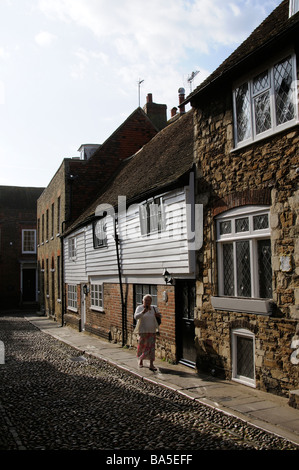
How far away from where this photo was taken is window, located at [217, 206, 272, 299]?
7734 millimetres

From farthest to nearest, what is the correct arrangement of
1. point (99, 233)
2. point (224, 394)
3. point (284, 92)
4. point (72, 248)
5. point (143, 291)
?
point (72, 248)
point (99, 233)
point (143, 291)
point (224, 394)
point (284, 92)

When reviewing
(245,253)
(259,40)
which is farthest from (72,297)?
(259,40)

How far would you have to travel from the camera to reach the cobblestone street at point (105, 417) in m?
5.42

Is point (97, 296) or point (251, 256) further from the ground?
point (251, 256)

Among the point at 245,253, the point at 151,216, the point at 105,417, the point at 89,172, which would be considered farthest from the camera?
the point at 89,172

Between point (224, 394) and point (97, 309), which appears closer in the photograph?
point (224, 394)

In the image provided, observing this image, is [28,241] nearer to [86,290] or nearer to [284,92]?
[86,290]

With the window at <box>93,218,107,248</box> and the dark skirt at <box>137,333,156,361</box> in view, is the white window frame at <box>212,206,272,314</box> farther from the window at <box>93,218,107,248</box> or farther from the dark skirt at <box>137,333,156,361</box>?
Answer: the window at <box>93,218,107,248</box>

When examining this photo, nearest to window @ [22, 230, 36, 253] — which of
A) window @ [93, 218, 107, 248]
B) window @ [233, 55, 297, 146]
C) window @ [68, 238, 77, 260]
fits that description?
window @ [68, 238, 77, 260]

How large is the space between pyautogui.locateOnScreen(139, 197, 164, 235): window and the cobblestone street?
3739mm

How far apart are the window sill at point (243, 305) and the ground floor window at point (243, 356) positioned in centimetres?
44

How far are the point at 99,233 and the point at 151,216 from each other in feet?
17.1

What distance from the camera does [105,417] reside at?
6578 millimetres

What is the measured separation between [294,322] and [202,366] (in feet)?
10.1
